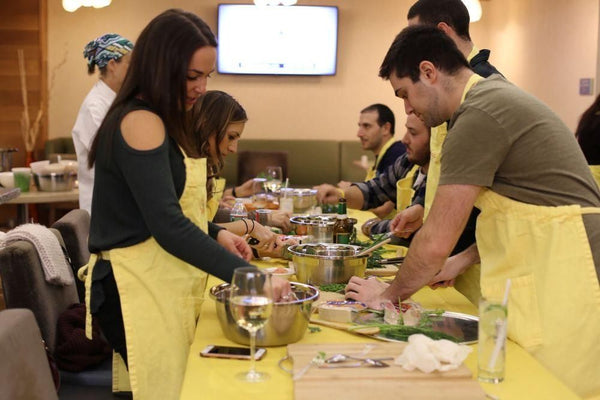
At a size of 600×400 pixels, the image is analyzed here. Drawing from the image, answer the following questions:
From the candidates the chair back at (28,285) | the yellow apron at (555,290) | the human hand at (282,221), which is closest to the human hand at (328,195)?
the human hand at (282,221)

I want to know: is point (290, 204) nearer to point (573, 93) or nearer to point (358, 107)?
point (573, 93)

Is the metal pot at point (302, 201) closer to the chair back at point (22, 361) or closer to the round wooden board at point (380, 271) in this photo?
the round wooden board at point (380, 271)

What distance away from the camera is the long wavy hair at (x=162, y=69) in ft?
5.90

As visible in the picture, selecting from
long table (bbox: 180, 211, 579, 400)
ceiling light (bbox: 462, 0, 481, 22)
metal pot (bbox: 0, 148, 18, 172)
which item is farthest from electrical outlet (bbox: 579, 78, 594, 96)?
long table (bbox: 180, 211, 579, 400)

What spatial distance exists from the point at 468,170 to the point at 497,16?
22.2ft

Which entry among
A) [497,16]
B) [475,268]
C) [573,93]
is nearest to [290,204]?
[475,268]

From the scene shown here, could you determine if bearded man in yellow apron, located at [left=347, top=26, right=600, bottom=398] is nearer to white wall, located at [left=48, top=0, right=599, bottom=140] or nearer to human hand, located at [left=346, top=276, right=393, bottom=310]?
human hand, located at [left=346, top=276, right=393, bottom=310]

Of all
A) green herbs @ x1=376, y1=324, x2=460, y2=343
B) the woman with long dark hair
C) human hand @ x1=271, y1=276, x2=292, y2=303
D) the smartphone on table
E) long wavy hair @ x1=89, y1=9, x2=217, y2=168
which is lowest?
the smartphone on table

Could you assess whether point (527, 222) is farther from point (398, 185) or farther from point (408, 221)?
point (398, 185)

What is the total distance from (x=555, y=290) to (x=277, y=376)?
28.2 inches

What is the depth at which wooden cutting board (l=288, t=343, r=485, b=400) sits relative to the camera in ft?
4.36

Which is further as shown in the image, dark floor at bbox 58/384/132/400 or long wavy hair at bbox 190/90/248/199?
long wavy hair at bbox 190/90/248/199

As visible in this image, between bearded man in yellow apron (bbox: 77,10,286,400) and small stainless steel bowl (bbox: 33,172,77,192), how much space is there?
2973mm

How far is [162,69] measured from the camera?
180 centimetres
